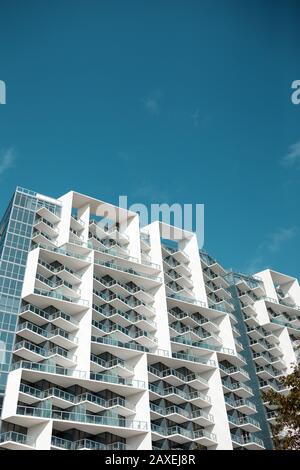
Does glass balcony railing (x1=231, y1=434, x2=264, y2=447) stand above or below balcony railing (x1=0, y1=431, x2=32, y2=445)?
above

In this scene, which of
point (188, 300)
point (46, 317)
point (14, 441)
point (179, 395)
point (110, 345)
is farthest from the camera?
point (188, 300)

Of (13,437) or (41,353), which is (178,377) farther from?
(13,437)

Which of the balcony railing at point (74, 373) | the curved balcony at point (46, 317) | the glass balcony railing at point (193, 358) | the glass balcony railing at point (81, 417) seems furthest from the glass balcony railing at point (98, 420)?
the glass balcony railing at point (193, 358)

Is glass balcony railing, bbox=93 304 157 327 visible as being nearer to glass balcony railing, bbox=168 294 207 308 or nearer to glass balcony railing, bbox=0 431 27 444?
glass balcony railing, bbox=168 294 207 308

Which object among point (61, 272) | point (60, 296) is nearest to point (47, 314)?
point (60, 296)

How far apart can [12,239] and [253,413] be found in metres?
41.5

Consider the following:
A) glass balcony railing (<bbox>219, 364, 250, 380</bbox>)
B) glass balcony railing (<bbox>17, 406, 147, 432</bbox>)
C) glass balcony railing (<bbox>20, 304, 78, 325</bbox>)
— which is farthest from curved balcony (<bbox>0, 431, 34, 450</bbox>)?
glass balcony railing (<bbox>219, 364, 250, 380</bbox>)

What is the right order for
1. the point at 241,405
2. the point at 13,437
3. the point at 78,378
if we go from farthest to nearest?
the point at 241,405, the point at 78,378, the point at 13,437

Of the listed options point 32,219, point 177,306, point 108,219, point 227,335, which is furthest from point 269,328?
point 32,219

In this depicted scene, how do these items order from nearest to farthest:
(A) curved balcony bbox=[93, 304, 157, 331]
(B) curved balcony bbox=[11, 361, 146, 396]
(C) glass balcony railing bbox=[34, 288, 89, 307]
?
(B) curved balcony bbox=[11, 361, 146, 396]
(C) glass balcony railing bbox=[34, 288, 89, 307]
(A) curved balcony bbox=[93, 304, 157, 331]

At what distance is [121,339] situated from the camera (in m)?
64.7

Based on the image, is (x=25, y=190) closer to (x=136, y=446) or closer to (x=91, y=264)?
(x=91, y=264)

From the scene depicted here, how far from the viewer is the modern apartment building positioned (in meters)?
53.9

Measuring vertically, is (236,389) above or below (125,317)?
below
